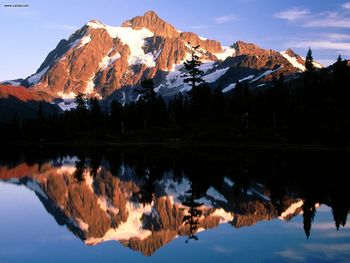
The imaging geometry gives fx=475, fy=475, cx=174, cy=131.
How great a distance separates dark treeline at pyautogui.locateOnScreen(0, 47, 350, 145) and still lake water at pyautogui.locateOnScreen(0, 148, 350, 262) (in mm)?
62307

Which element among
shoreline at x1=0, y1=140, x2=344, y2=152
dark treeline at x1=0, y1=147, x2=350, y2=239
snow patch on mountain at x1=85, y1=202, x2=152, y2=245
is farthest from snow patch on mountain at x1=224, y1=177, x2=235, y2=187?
shoreline at x1=0, y1=140, x2=344, y2=152

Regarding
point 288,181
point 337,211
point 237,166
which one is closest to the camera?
point 337,211

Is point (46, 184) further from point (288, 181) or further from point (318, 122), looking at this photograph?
point (318, 122)

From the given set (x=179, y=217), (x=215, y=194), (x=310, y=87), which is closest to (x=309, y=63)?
(x=310, y=87)

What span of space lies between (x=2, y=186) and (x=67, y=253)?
83.4 feet

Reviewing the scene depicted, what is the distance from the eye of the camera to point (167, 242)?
71.7 ft

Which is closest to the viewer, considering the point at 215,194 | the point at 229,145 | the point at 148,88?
the point at 215,194

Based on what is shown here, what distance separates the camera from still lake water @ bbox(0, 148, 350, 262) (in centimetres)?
1970

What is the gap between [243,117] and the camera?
126m

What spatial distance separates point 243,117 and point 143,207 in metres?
96.3

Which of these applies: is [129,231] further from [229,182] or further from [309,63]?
[309,63]

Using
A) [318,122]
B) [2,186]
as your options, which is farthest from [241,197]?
[318,122]

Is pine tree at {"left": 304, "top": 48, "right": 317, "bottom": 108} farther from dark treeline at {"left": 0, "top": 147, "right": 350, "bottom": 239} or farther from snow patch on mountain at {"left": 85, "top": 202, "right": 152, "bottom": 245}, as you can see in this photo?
snow patch on mountain at {"left": 85, "top": 202, "right": 152, "bottom": 245}

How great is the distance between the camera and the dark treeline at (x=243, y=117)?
111062 millimetres
